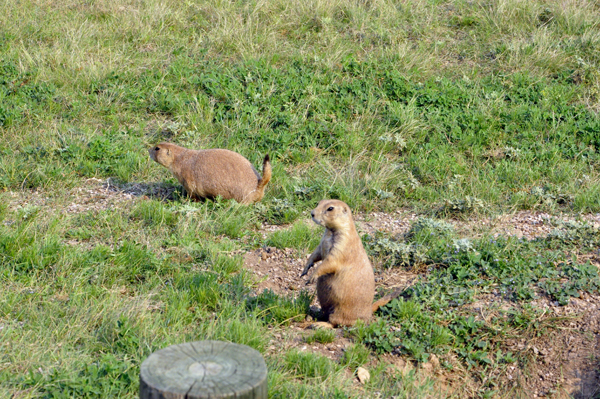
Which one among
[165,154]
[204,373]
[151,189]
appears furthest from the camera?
[151,189]

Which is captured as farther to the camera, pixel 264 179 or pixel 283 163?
pixel 283 163

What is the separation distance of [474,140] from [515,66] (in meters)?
2.35

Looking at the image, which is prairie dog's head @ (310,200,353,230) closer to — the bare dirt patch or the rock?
the bare dirt patch

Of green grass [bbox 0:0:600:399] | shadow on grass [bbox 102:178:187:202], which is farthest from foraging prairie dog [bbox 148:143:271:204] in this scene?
shadow on grass [bbox 102:178:187:202]

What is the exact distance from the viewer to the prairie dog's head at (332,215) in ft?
14.8

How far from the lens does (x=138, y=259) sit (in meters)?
5.23

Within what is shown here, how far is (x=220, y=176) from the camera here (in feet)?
21.5

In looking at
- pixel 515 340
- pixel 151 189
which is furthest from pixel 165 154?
pixel 515 340

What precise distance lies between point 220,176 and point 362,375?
3.15 metres

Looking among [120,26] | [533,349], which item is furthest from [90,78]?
[533,349]

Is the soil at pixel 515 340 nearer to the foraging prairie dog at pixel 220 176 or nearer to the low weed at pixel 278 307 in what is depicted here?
the low weed at pixel 278 307

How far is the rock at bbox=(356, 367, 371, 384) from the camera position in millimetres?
4016

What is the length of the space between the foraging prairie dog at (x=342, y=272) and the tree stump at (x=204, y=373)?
73.1 inches

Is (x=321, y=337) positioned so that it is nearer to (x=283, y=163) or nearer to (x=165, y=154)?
(x=165, y=154)
